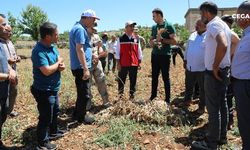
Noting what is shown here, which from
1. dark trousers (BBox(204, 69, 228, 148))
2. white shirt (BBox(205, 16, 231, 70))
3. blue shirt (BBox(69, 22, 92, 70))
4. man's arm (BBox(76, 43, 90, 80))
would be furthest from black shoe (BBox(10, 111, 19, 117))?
white shirt (BBox(205, 16, 231, 70))

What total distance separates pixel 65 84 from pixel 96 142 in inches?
213

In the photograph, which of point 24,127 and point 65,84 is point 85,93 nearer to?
point 24,127

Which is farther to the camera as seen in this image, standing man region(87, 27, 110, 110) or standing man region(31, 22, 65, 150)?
standing man region(87, 27, 110, 110)

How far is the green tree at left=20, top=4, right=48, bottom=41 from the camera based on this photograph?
40.2m

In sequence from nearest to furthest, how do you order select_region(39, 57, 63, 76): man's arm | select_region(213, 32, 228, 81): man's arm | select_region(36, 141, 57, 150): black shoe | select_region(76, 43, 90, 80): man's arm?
select_region(213, 32, 228, 81): man's arm, select_region(39, 57, 63, 76): man's arm, select_region(36, 141, 57, 150): black shoe, select_region(76, 43, 90, 80): man's arm

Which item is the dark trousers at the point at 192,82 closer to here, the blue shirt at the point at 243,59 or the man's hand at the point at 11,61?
the blue shirt at the point at 243,59

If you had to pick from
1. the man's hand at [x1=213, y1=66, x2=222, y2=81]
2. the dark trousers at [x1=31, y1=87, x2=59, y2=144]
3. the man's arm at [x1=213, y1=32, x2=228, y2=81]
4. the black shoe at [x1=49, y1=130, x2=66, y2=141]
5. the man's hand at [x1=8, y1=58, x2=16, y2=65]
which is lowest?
the black shoe at [x1=49, y1=130, x2=66, y2=141]

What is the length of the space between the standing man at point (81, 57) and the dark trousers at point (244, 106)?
8.08ft

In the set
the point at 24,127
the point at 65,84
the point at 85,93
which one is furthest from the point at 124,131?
the point at 65,84

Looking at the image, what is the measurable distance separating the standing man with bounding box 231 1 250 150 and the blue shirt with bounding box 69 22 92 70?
2.50 meters

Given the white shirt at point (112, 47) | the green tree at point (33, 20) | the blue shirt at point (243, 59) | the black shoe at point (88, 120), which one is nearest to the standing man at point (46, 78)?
the black shoe at point (88, 120)

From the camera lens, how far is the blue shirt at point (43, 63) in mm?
4930

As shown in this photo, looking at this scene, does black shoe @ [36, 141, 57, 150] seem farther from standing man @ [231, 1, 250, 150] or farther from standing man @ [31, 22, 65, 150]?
Answer: standing man @ [231, 1, 250, 150]

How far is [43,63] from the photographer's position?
489cm
